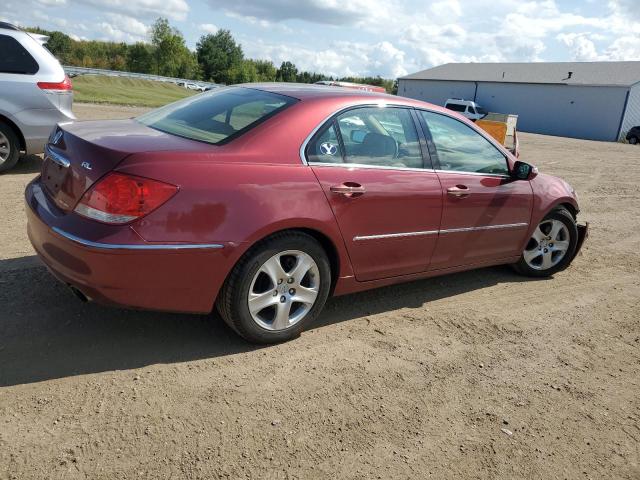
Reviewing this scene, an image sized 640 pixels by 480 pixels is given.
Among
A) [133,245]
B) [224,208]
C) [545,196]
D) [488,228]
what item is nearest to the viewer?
[133,245]

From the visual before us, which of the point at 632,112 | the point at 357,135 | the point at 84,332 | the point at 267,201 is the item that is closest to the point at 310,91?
the point at 357,135

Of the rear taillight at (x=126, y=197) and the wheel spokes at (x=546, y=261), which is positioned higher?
the rear taillight at (x=126, y=197)

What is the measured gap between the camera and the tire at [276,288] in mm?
3264

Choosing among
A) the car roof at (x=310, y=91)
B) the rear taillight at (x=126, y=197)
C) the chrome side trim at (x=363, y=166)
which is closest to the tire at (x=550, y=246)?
the chrome side trim at (x=363, y=166)

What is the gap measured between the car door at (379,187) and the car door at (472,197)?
15 cm

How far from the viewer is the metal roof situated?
42.9 meters

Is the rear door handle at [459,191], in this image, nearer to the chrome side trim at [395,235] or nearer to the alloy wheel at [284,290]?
the chrome side trim at [395,235]

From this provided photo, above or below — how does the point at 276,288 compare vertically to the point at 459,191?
below

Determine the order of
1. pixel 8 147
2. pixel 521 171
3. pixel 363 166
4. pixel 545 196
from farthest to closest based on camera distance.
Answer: pixel 8 147
pixel 545 196
pixel 521 171
pixel 363 166

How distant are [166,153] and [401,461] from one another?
80.7 inches

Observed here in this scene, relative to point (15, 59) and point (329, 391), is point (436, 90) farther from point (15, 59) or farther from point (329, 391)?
point (329, 391)

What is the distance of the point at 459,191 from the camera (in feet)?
13.9

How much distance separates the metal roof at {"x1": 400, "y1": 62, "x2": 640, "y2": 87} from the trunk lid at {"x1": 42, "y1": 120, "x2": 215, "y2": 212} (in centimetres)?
4476

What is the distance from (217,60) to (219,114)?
87.4 meters
